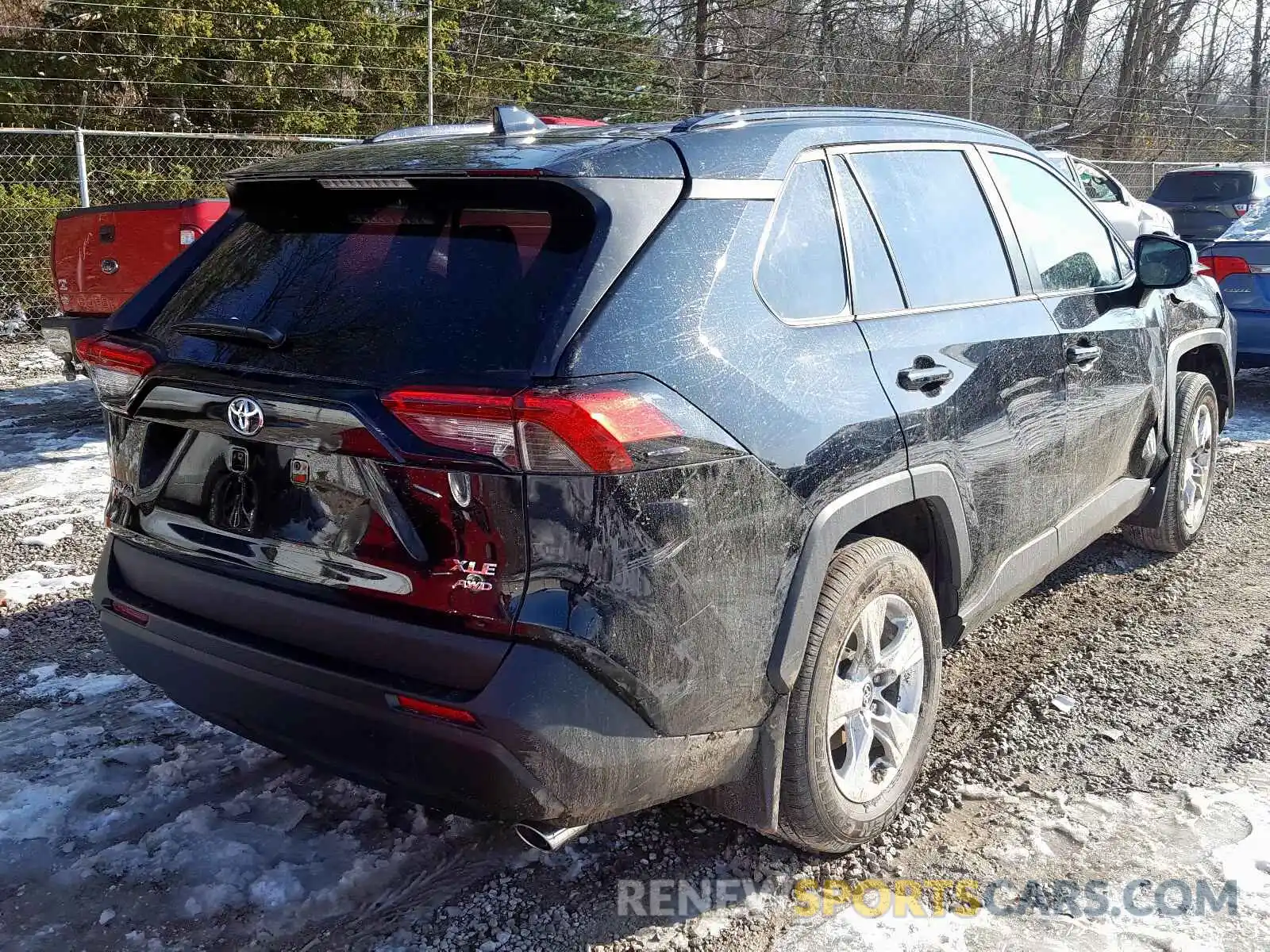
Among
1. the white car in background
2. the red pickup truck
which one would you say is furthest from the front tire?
the white car in background

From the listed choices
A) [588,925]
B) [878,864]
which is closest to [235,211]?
[588,925]

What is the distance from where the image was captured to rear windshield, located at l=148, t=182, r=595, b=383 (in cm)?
216

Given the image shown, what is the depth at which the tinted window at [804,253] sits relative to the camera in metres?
2.54

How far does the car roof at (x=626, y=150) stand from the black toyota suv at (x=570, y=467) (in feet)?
0.04

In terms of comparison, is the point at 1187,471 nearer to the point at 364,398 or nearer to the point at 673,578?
the point at 673,578

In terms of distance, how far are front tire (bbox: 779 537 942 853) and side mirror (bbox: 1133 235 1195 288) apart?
1.91 metres

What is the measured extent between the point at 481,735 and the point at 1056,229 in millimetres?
2917

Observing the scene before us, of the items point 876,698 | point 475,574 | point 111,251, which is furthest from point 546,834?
point 111,251

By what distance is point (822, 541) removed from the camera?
2480 millimetres

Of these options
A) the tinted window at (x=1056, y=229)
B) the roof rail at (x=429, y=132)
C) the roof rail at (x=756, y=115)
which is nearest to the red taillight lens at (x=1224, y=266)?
the tinted window at (x=1056, y=229)

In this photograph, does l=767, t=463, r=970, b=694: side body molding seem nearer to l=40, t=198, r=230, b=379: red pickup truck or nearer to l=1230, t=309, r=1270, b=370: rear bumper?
l=40, t=198, r=230, b=379: red pickup truck

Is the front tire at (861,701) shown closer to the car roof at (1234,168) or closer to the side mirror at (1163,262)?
the side mirror at (1163,262)

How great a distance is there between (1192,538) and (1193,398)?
0.76m

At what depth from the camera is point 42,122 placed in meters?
12.5
